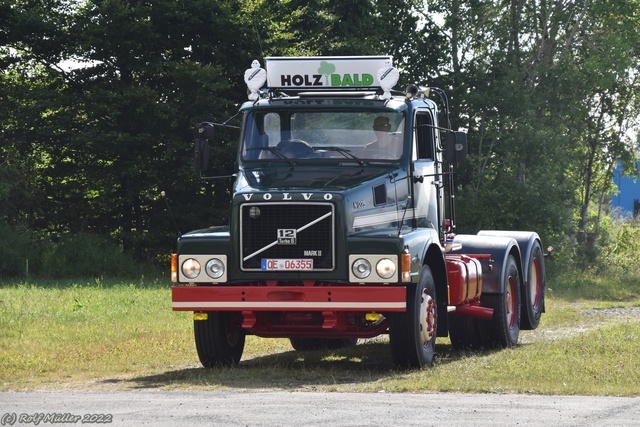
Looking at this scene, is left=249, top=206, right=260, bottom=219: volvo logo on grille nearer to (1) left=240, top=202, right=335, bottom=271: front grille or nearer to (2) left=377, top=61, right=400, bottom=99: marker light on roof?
(1) left=240, top=202, right=335, bottom=271: front grille

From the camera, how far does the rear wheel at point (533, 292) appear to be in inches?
720

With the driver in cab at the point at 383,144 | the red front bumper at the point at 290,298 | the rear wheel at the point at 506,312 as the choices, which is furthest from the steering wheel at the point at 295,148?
the rear wheel at the point at 506,312

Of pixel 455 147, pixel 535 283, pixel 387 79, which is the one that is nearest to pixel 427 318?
pixel 455 147

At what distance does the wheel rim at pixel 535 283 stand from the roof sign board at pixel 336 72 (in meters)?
5.54

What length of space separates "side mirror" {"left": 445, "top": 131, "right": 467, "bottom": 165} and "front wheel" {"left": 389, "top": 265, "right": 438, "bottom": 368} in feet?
4.58

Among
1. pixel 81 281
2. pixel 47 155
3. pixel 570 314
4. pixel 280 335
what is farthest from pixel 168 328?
pixel 47 155

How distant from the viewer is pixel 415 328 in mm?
13102

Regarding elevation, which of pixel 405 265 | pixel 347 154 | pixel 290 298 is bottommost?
pixel 290 298

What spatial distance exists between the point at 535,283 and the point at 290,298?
7.14 metres

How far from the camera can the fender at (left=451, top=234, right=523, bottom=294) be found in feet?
54.2

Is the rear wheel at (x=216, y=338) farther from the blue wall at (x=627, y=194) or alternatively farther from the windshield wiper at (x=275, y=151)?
the blue wall at (x=627, y=194)

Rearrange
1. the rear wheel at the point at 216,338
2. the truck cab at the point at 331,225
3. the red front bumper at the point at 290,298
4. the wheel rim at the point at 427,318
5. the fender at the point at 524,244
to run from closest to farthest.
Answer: the red front bumper at the point at 290,298, the truck cab at the point at 331,225, the wheel rim at the point at 427,318, the rear wheel at the point at 216,338, the fender at the point at 524,244

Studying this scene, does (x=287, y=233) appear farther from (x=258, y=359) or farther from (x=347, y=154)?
(x=258, y=359)

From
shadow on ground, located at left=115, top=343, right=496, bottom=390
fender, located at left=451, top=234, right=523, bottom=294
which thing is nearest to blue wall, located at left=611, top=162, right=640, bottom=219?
fender, located at left=451, top=234, right=523, bottom=294
